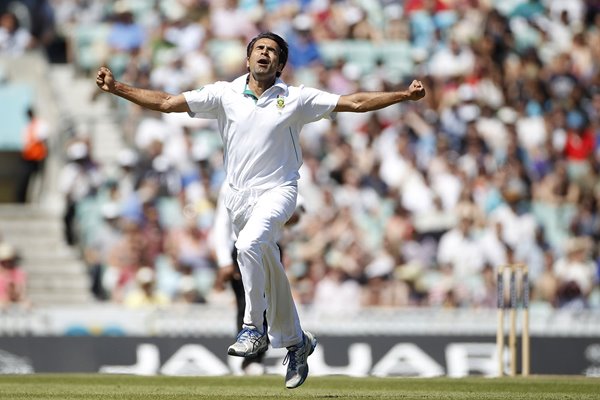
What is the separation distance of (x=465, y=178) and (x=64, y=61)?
627 cm

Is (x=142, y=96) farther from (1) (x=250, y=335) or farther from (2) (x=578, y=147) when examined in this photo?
(2) (x=578, y=147)

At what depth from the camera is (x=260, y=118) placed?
30.8 feet

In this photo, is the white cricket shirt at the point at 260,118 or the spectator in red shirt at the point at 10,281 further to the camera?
the spectator in red shirt at the point at 10,281

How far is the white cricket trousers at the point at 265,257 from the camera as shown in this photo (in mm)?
9203

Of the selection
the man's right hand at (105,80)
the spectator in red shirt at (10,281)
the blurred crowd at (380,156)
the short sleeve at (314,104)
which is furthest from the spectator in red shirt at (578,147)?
the man's right hand at (105,80)

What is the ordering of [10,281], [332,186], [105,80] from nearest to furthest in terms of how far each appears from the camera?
[105,80] → [10,281] → [332,186]

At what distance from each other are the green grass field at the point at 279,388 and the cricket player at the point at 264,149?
48 cm

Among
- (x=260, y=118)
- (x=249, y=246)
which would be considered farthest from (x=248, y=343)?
(x=260, y=118)

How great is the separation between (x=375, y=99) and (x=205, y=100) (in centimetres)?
108

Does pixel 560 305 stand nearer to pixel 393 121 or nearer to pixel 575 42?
pixel 393 121

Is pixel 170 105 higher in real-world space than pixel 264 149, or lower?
higher

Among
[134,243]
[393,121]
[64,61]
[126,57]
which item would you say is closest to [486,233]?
[393,121]

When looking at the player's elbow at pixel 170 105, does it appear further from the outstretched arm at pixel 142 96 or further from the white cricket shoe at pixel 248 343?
the white cricket shoe at pixel 248 343

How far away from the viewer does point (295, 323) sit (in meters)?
9.59
